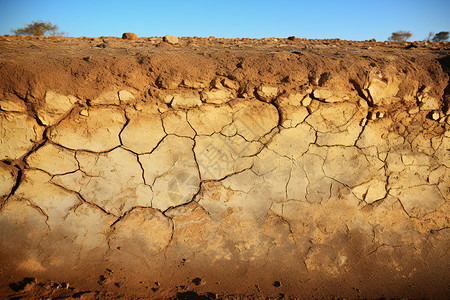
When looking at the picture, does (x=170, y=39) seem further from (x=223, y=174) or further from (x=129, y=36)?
(x=223, y=174)

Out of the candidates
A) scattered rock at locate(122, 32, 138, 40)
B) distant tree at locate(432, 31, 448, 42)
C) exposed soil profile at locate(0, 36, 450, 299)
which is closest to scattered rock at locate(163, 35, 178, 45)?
scattered rock at locate(122, 32, 138, 40)

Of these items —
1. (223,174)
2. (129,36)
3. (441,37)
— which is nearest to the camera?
(223,174)

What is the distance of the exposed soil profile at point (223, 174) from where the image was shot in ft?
6.52

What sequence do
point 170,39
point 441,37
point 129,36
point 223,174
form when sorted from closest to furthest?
point 223,174 < point 170,39 < point 129,36 < point 441,37

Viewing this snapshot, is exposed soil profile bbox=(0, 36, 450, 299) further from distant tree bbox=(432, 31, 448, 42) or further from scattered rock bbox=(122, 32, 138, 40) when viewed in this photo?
distant tree bbox=(432, 31, 448, 42)

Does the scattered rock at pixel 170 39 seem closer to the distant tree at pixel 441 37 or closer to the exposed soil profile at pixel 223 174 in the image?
the exposed soil profile at pixel 223 174

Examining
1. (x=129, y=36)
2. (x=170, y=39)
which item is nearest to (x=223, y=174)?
(x=170, y=39)

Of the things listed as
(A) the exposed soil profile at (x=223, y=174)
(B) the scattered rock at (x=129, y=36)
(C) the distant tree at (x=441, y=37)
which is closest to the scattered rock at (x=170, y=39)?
(B) the scattered rock at (x=129, y=36)

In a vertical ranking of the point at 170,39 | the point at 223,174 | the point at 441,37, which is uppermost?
the point at 441,37

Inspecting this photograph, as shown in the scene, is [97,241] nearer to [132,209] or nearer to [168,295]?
[132,209]

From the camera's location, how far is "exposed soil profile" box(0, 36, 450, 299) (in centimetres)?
199

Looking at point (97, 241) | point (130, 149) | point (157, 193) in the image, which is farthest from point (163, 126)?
point (97, 241)

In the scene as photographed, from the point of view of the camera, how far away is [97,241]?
6.76 feet

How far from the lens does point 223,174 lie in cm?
221
